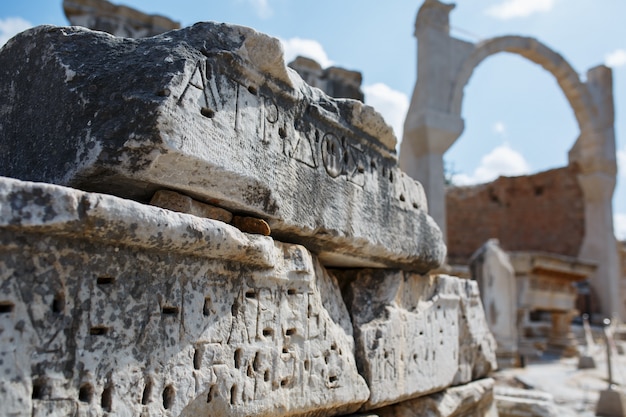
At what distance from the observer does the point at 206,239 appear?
1460 millimetres

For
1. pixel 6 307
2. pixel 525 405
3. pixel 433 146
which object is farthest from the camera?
pixel 433 146

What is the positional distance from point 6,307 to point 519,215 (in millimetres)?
17206

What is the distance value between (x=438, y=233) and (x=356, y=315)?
81 centimetres

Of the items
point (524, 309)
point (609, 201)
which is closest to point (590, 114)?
point (609, 201)

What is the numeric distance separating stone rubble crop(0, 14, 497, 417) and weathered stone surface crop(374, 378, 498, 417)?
25cm

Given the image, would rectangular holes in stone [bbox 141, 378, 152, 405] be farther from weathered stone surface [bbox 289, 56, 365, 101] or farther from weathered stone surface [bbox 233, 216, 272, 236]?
weathered stone surface [bbox 289, 56, 365, 101]

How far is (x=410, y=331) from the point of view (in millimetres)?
2539

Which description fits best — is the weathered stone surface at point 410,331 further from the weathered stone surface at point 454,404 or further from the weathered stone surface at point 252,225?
the weathered stone surface at point 252,225

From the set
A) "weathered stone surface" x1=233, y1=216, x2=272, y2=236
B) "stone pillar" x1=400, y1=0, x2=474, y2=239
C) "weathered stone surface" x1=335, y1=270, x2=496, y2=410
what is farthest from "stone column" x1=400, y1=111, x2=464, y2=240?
"weathered stone surface" x1=233, y1=216, x2=272, y2=236

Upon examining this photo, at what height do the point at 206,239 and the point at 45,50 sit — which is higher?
the point at 45,50

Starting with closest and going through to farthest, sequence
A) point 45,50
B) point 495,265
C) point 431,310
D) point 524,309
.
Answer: point 45,50, point 431,310, point 495,265, point 524,309

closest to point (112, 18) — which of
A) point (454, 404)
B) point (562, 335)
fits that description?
point (454, 404)

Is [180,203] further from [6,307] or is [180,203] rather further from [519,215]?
[519,215]

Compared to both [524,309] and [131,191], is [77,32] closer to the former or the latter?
[131,191]
